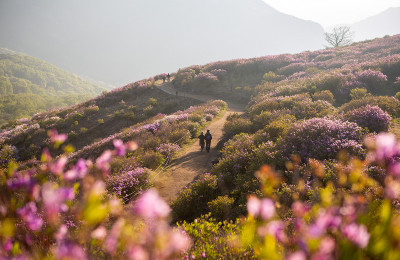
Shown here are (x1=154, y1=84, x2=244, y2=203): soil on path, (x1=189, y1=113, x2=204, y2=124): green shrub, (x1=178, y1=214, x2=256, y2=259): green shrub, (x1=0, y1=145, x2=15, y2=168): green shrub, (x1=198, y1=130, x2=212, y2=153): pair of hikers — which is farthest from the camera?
(x1=189, y1=113, x2=204, y2=124): green shrub

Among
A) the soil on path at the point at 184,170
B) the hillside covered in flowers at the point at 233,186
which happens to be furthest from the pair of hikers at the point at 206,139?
the hillside covered in flowers at the point at 233,186

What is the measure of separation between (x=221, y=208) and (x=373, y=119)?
8547 mm

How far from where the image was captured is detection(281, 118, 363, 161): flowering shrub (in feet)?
24.6

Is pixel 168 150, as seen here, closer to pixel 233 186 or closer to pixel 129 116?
pixel 233 186

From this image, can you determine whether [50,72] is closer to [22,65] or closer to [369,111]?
[22,65]

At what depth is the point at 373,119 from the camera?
9.34 m

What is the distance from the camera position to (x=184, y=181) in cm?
955

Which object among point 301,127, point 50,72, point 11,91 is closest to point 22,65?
point 50,72

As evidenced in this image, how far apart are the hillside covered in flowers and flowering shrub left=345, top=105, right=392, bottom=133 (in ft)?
0.15

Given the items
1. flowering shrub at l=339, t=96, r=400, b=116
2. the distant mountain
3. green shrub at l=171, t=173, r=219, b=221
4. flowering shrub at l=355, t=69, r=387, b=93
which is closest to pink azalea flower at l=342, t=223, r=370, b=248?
green shrub at l=171, t=173, r=219, b=221

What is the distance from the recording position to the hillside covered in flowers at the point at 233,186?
1.12 m

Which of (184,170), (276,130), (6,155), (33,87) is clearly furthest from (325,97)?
(33,87)

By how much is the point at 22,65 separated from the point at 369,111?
195644mm

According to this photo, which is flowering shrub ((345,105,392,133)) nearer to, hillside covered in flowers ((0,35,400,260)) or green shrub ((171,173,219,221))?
hillside covered in flowers ((0,35,400,260))
